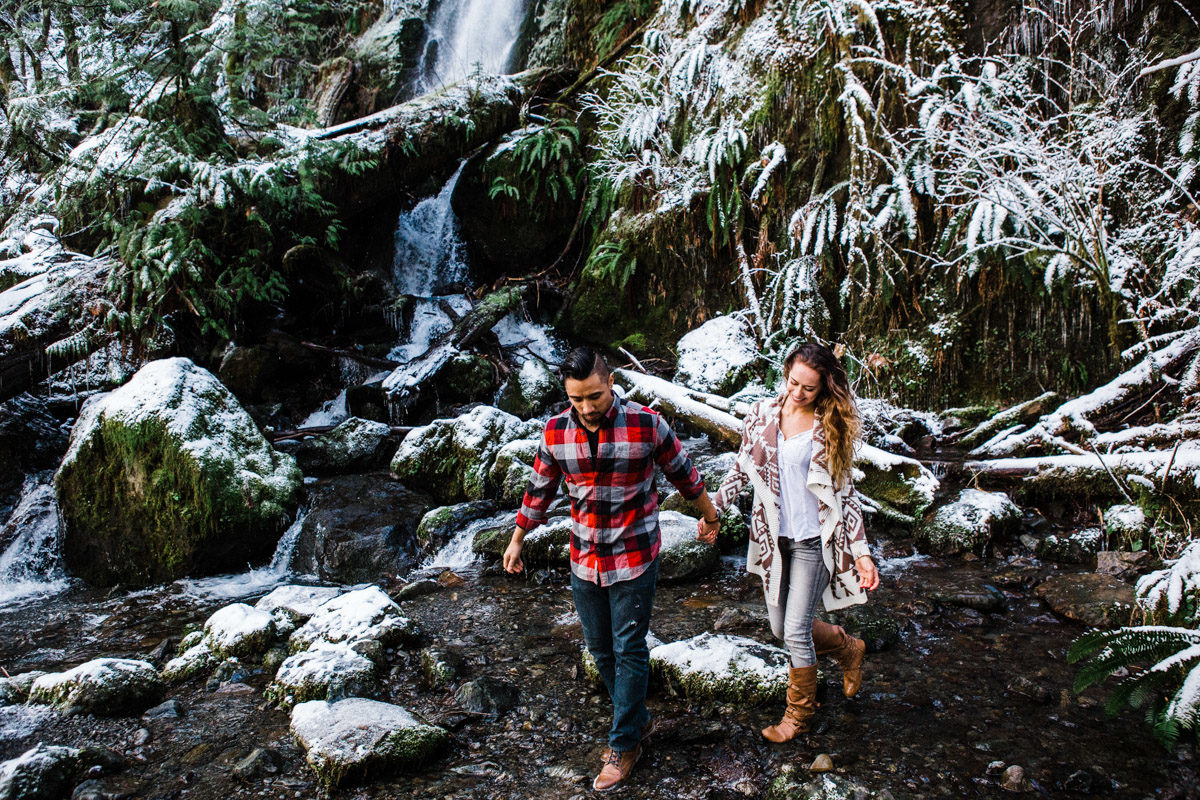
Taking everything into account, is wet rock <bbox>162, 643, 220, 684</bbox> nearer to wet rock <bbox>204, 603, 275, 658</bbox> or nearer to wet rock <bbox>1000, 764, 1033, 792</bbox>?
wet rock <bbox>204, 603, 275, 658</bbox>

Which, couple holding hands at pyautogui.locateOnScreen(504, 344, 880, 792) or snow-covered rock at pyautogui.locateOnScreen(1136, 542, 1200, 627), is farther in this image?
snow-covered rock at pyautogui.locateOnScreen(1136, 542, 1200, 627)

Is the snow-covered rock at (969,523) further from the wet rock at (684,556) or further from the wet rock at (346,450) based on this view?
the wet rock at (346,450)

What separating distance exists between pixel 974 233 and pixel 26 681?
29.5 feet

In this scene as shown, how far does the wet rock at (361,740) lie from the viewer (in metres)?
3.10

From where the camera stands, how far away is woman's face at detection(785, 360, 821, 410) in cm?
298

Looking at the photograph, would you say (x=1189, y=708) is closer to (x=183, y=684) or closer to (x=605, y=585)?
(x=605, y=585)

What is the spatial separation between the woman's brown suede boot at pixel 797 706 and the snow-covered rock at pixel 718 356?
626 centimetres

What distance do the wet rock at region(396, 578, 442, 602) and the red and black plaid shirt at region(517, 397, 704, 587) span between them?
323 cm

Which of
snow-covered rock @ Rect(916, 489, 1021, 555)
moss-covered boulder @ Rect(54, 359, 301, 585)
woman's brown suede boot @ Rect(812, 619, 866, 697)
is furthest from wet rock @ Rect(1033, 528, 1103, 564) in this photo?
moss-covered boulder @ Rect(54, 359, 301, 585)

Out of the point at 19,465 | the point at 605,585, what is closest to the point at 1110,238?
the point at 605,585

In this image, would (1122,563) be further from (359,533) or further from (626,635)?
(359,533)

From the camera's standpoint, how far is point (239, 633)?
4637mm

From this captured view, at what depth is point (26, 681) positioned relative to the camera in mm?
4305

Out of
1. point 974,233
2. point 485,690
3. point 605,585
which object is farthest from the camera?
point 974,233
